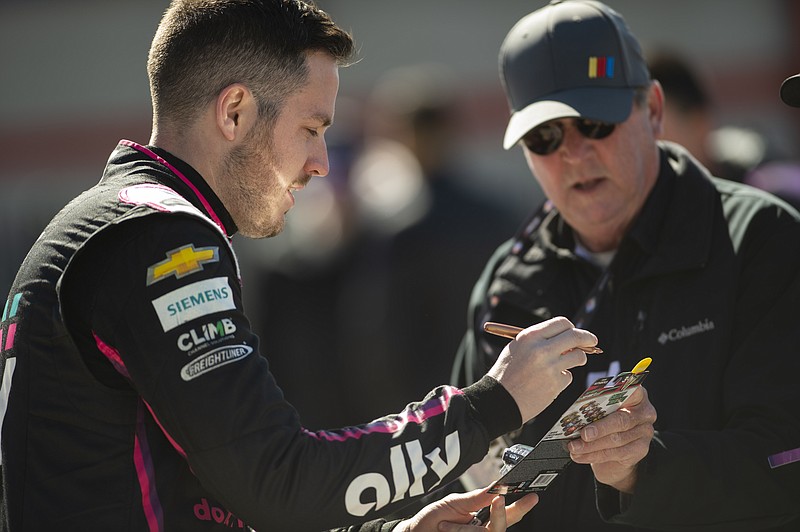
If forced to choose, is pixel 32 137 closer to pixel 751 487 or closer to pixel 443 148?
pixel 443 148

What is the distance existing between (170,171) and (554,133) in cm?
134

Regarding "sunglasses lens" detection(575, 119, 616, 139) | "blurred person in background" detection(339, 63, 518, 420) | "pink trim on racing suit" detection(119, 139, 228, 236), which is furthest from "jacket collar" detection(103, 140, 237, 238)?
"blurred person in background" detection(339, 63, 518, 420)

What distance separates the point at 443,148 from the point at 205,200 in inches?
129

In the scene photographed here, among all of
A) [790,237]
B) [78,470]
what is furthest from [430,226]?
[78,470]

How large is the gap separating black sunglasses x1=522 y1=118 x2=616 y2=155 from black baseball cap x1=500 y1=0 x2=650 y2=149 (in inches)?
2.1

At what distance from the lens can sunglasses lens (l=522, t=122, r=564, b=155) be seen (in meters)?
3.32

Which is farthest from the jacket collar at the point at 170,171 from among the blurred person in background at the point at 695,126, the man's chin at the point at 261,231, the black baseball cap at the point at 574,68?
the blurred person in background at the point at 695,126

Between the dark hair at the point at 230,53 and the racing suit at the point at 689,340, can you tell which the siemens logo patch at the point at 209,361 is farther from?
the racing suit at the point at 689,340

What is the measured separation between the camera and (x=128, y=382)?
218 centimetres

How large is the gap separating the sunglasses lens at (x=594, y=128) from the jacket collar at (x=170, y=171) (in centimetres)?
125

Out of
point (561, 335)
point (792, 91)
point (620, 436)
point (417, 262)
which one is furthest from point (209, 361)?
point (417, 262)

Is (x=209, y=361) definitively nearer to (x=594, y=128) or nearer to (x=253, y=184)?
(x=253, y=184)

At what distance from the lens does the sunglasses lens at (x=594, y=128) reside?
10.7 feet

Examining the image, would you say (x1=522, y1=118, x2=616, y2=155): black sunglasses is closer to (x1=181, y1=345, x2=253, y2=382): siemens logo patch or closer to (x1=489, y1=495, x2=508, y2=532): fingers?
(x1=489, y1=495, x2=508, y2=532): fingers
